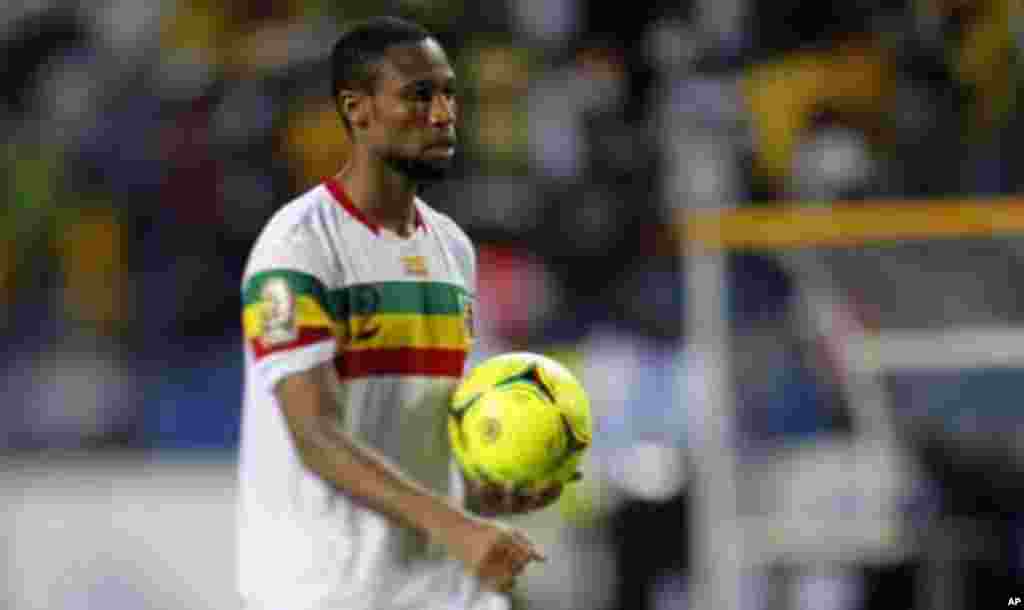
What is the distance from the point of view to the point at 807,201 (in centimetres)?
934

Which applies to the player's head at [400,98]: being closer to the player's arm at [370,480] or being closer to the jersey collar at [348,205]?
the jersey collar at [348,205]

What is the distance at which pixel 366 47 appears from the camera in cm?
406

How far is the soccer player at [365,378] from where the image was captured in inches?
152

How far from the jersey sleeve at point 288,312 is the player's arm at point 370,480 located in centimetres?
3

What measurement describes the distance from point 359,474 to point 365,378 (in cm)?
21

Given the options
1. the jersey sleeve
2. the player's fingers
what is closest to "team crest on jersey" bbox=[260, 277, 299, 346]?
the jersey sleeve

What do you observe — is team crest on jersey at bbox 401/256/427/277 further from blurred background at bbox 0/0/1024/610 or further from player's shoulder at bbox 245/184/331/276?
blurred background at bbox 0/0/1024/610

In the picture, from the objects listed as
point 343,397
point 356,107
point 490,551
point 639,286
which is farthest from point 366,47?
point 639,286

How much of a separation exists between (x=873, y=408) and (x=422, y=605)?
5.17 meters

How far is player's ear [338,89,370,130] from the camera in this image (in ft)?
13.3

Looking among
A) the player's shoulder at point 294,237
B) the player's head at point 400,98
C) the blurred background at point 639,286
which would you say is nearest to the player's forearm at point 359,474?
the player's shoulder at point 294,237

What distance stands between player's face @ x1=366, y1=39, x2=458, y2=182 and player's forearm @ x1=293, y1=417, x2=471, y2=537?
511 millimetres

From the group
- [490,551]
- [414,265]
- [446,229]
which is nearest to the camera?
[490,551]

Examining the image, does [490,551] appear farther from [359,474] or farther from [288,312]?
[288,312]
